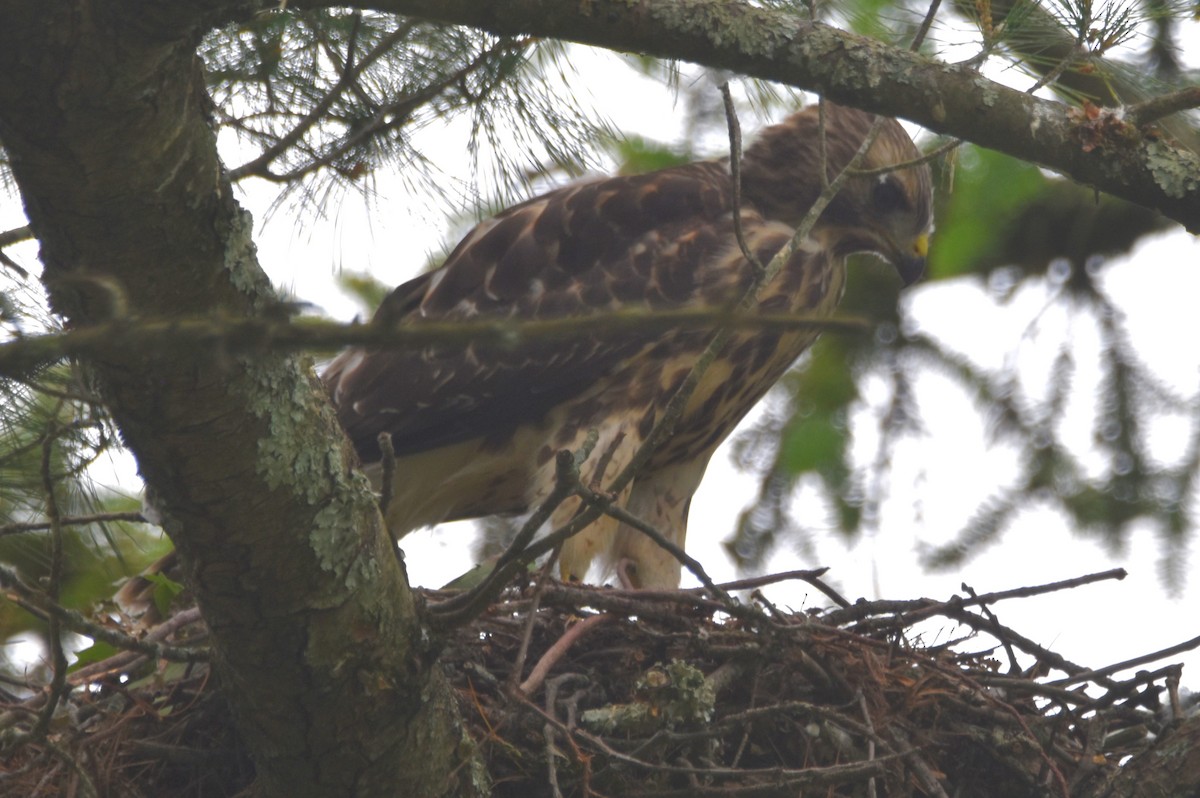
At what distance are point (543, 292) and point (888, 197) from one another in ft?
3.82

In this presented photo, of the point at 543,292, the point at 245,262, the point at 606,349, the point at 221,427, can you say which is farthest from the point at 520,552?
the point at 543,292

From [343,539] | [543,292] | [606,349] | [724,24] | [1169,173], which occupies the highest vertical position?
[543,292]

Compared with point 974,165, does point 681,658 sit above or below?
below

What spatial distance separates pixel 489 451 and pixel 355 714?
1.71 meters

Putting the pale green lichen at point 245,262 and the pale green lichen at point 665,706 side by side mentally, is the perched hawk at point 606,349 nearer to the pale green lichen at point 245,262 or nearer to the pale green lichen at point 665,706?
the pale green lichen at point 665,706

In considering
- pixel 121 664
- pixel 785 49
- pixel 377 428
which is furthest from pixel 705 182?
pixel 121 664

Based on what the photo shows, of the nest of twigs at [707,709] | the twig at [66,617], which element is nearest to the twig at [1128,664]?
the nest of twigs at [707,709]

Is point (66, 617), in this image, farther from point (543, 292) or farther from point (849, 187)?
point (849, 187)

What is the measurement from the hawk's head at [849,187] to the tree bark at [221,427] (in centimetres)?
240

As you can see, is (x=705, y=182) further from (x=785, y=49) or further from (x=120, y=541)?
(x=120, y=541)

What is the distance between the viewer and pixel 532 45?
355cm

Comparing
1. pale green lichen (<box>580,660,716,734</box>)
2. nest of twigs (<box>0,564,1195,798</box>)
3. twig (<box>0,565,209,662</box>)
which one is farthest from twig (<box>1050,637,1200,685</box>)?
twig (<box>0,565,209,662</box>)

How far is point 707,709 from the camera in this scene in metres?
2.97

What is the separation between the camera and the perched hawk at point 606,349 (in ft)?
13.1
